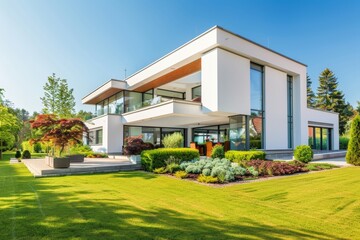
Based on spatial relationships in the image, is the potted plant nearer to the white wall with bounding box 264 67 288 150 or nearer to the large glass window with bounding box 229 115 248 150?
the large glass window with bounding box 229 115 248 150

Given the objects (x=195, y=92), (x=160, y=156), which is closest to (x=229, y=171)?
(x=160, y=156)

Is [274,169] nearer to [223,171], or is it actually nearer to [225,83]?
[223,171]

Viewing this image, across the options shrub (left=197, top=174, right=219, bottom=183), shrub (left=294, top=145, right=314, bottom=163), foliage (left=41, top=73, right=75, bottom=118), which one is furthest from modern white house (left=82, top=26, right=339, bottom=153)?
shrub (left=197, top=174, right=219, bottom=183)

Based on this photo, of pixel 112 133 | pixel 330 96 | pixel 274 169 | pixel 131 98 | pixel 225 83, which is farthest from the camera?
pixel 330 96

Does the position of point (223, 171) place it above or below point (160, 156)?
below

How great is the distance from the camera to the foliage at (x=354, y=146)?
1246 cm

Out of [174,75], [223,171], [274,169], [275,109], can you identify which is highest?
[174,75]

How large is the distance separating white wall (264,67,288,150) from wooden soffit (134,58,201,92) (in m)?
5.50

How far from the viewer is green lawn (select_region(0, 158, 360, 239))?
3.81m

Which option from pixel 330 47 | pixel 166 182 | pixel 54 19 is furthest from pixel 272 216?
pixel 330 47

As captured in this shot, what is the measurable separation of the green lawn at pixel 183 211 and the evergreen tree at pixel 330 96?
1821 inches

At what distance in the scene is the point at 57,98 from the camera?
2934cm

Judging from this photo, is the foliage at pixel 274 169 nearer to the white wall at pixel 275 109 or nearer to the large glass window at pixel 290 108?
the white wall at pixel 275 109

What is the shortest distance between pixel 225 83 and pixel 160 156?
6689 mm
